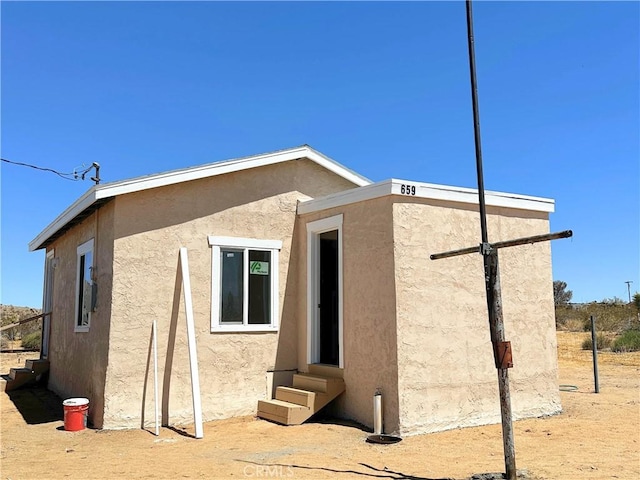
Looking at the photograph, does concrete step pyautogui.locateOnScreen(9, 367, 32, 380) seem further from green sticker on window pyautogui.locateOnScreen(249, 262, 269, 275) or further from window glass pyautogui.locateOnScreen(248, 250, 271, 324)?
green sticker on window pyautogui.locateOnScreen(249, 262, 269, 275)

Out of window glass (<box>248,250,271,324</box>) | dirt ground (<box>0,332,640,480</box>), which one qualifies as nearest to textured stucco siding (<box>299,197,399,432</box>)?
dirt ground (<box>0,332,640,480</box>)

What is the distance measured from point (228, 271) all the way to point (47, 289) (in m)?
7.90

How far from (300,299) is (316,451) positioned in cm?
342

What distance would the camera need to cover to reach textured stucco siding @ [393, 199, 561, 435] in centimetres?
816

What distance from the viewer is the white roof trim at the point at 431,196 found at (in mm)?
8377

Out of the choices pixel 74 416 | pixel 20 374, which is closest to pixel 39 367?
pixel 20 374

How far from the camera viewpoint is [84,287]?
10766 mm

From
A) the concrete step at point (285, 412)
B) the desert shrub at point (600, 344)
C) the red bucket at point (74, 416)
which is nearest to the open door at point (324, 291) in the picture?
the concrete step at point (285, 412)

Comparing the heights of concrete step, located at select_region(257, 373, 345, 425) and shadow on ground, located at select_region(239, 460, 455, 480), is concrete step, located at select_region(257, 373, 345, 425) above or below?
above

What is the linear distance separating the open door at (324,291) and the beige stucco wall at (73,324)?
3.25 metres

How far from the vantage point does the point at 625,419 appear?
888cm

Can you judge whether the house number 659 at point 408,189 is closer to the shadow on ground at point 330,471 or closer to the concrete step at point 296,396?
the concrete step at point 296,396

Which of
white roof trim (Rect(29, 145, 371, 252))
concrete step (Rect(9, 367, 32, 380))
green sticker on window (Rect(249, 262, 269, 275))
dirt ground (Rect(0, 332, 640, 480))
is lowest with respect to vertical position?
dirt ground (Rect(0, 332, 640, 480))

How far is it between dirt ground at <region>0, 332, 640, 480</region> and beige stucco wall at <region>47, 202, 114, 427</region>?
0.75 meters
